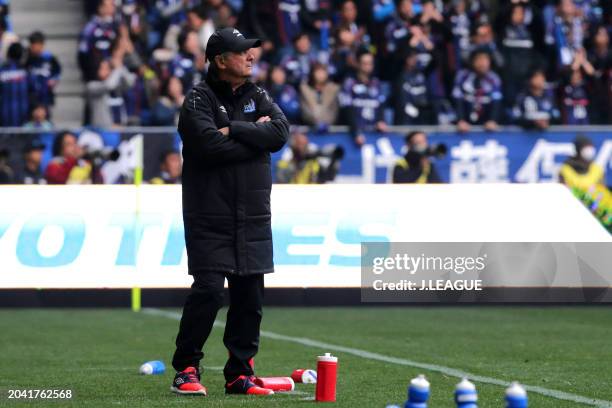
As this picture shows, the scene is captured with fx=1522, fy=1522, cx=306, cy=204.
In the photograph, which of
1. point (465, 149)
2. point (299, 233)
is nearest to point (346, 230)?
point (299, 233)

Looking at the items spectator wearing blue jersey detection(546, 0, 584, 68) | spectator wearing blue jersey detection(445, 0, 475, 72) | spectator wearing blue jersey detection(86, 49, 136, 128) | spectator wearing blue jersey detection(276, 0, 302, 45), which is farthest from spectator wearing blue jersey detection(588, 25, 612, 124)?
spectator wearing blue jersey detection(86, 49, 136, 128)

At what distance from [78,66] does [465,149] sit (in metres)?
5.76

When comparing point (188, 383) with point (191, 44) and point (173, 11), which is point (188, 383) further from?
point (173, 11)

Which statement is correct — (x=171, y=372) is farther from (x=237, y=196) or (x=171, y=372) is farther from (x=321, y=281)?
(x=321, y=281)

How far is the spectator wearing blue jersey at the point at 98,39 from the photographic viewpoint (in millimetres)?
20031

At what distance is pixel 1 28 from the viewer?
66.2 feet

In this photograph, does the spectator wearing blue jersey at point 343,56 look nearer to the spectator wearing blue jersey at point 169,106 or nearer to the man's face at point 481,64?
the man's face at point 481,64

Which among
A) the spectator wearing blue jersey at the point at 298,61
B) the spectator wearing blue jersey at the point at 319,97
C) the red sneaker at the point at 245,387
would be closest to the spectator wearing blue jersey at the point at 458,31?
the spectator wearing blue jersey at the point at 298,61

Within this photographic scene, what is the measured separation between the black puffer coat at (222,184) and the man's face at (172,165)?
8.93 metres

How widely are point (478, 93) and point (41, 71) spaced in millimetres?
5780

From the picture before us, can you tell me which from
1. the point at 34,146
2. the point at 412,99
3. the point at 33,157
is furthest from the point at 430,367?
the point at 412,99

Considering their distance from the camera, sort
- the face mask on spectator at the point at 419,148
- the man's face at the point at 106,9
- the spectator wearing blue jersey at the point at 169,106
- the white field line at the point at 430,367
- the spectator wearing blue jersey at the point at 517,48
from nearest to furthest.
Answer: the white field line at the point at 430,367, the face mask on spectator at the point at 419,148, the spectator wearing blue jersey at the point at 169,106, the man's face at the point at 106,9, the spectator wearing blue jersey at the point at 517,48

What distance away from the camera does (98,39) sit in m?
20.1

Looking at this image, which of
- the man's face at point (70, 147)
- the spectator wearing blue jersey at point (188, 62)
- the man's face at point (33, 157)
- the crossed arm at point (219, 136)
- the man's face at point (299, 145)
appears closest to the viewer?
the crossed arm at point (219, 136)
